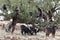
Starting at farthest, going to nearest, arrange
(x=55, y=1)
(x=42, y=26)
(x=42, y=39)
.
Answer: (x=55, y=1), (x=42, y=26), (x=42, y=39)

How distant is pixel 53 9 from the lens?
45.6 ft

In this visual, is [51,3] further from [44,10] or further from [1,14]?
[1,14]

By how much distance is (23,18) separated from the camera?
43.5ft

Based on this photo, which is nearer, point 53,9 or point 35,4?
point 35,4

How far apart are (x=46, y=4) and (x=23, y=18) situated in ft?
5.03

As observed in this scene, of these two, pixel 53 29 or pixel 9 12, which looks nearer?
pixel 53 29

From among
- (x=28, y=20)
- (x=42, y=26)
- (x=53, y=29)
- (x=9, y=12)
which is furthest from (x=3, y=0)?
(x=53, y=29)

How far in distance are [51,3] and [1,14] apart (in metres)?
3.07

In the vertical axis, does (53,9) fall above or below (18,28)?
above

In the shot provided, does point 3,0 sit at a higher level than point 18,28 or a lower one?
higher

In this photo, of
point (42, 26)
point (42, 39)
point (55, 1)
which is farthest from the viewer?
point (55, 1)

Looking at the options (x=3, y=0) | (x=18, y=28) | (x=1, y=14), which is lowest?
(x=18, y=28)

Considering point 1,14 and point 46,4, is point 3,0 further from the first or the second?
point 46,4

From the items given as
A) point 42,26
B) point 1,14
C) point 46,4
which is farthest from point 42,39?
A: point 1,14
